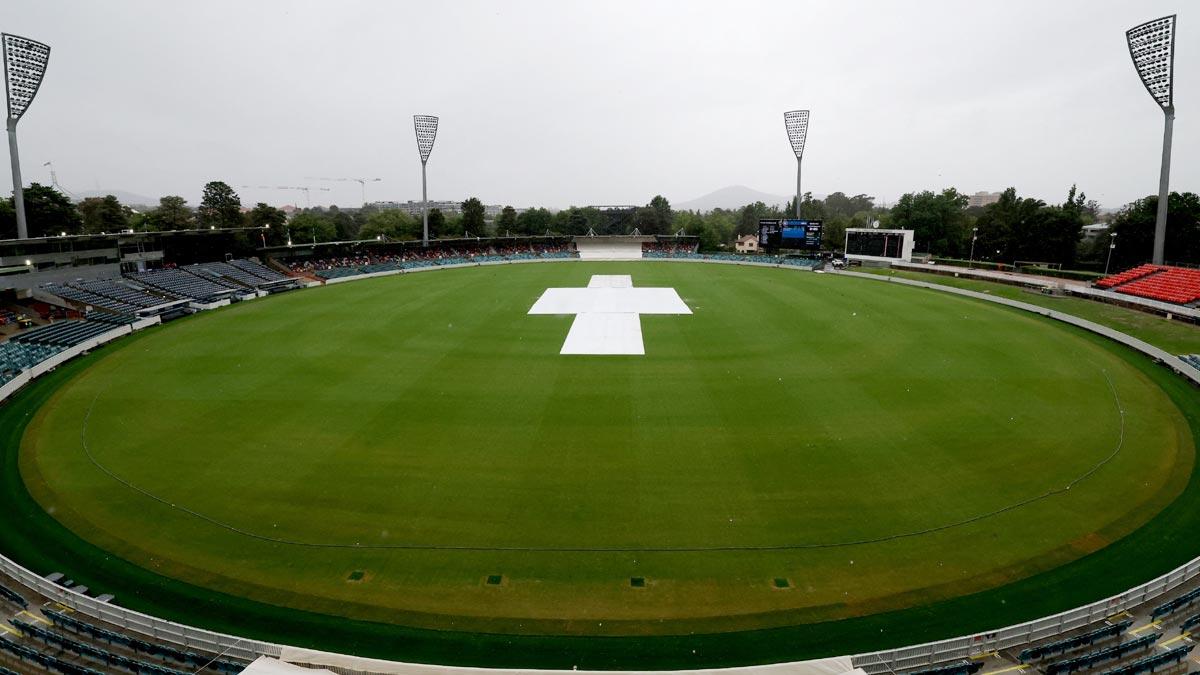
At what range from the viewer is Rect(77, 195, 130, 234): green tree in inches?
2594

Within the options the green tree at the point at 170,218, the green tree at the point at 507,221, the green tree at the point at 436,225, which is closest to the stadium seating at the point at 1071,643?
the green tree at the point at 170,218

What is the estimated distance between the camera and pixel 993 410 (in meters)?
19.4

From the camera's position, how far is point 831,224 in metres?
92.6

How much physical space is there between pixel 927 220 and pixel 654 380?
68742 millimetres

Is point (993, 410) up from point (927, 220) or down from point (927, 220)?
down

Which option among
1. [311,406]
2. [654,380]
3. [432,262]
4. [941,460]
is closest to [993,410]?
[941,460]

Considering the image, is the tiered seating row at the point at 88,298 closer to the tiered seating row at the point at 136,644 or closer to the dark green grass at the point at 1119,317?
the tiered seating row at the point at 136,644

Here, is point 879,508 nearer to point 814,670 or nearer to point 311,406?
point 814,670

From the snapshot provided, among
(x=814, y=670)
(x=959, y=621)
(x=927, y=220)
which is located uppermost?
(x=927, y=220)

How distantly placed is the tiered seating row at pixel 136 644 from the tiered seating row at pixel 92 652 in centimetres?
16

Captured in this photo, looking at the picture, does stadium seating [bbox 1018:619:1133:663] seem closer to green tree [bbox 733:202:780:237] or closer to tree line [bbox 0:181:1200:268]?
tree line [bbox 0:181:1200:268]

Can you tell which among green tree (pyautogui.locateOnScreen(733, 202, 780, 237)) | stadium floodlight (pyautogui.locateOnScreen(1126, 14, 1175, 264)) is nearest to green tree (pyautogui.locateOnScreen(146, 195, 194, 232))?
stadium floodlight (pyautogui.locateOnScreen(1126, 14, 1175, 264))

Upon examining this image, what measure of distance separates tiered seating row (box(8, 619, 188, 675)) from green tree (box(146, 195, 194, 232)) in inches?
2732

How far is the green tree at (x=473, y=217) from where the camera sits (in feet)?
297
